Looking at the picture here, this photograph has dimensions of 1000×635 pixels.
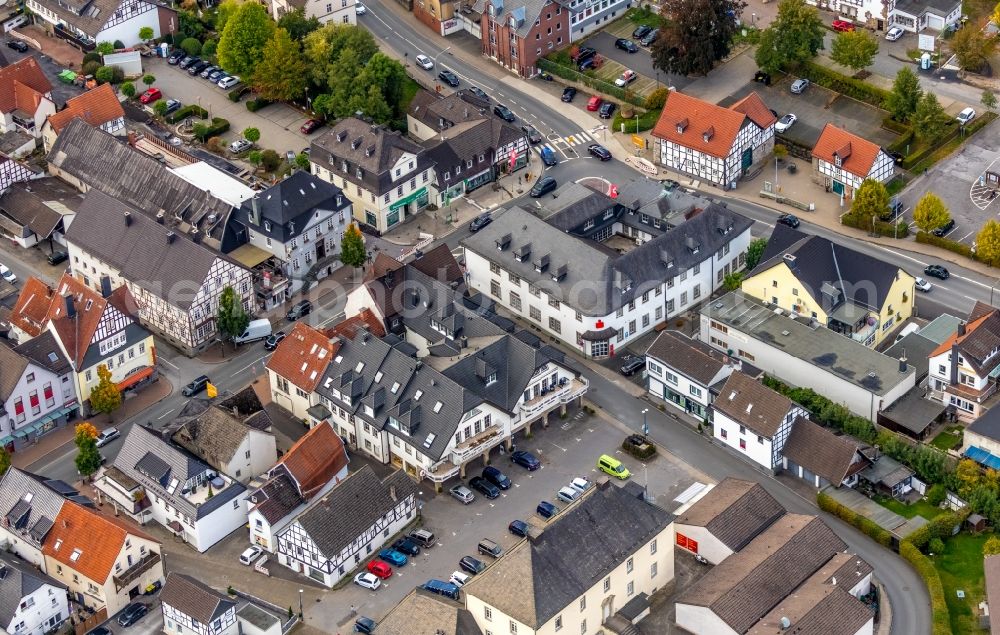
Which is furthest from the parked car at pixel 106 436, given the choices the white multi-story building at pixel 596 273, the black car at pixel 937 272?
the black car at pixel 937 272

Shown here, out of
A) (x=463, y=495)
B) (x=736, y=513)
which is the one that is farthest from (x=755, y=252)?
(x=463, y=495)

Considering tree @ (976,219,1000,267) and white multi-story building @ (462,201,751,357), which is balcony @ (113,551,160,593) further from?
tree @ (976,219,1000,267)

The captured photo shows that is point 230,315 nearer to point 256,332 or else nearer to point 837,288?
point 256,332

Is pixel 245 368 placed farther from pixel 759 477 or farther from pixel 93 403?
pixel 759 477

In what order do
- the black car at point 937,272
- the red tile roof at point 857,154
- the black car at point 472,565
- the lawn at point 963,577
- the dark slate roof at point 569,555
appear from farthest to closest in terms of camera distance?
the red tile roof at point 857,154 < the black car at point 937,272 < the black car at point 472,565 < the lawn at point 963,577 < the dark slate roof at point 569,555

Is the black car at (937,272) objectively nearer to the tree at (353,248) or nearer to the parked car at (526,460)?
the parked car at (526,460)

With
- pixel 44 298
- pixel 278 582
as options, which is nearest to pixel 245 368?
pixel 44 298

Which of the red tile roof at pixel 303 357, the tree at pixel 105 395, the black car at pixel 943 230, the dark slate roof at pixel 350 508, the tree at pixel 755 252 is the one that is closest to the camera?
the dark slate roof at pixel 350 508

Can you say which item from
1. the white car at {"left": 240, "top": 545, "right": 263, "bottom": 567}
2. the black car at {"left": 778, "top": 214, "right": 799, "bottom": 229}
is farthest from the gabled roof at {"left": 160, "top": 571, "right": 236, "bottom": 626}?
the black car at {"left": 778, "top": 214, "right": 799, "bottom": 229}
